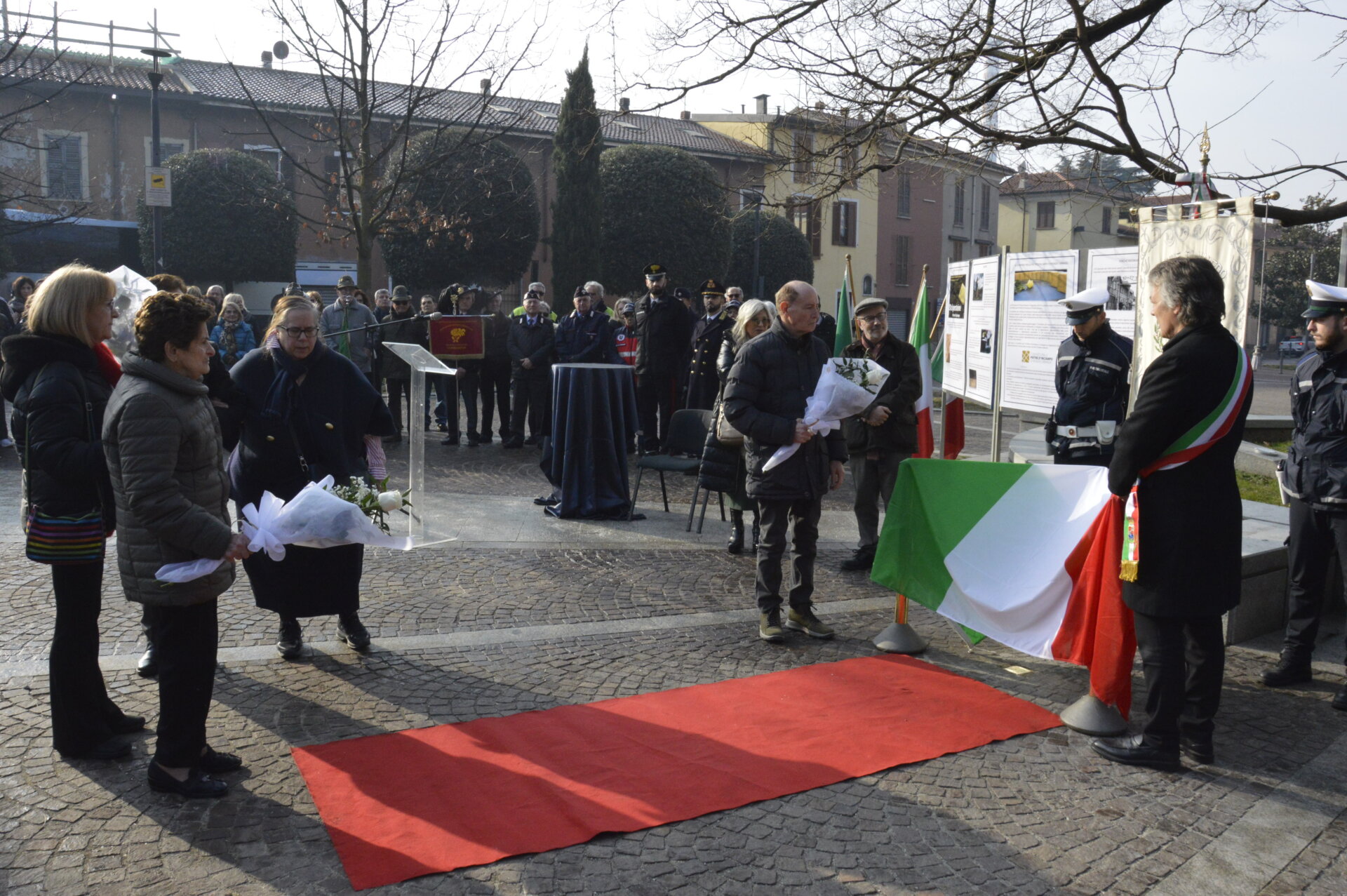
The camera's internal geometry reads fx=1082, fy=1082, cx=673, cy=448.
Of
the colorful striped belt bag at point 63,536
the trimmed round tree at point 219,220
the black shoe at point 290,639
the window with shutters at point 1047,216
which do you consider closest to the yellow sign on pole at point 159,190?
the trimmed round tree at point 219,220

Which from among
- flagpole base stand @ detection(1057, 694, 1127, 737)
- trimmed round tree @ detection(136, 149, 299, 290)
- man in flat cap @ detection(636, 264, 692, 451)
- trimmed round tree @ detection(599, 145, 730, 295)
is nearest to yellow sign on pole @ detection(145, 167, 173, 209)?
man in flat cap @ detection(636, 264, 692, 451)

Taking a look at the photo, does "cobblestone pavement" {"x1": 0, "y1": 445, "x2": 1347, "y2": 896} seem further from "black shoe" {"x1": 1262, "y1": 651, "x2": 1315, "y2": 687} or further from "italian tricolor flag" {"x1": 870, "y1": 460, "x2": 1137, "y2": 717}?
"italian tricolor flag" {"x1": 870, "y1": 460, "x2": 1137, "y2": 717}

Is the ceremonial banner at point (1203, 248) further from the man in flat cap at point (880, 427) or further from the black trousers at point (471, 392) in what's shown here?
the black trousers at point (471, 392)

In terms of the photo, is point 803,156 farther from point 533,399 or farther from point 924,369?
point 533,399

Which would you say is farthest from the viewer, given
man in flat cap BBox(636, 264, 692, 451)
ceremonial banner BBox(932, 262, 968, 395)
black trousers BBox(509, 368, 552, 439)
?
black trousers BBox(509, 368, 552, 439)

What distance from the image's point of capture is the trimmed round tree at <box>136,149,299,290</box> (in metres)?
28.6

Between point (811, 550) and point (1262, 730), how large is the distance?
2.42m

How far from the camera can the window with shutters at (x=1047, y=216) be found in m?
60.4

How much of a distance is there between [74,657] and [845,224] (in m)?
45.3

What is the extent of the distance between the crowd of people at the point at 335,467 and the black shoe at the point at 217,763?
2 centimetres

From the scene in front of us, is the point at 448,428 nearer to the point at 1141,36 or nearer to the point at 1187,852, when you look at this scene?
the point at 1141,36

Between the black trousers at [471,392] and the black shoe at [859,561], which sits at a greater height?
the black trousers at [471,392]

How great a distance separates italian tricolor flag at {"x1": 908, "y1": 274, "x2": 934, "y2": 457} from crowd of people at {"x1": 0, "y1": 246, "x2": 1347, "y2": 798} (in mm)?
547

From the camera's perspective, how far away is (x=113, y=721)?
14.6ft
